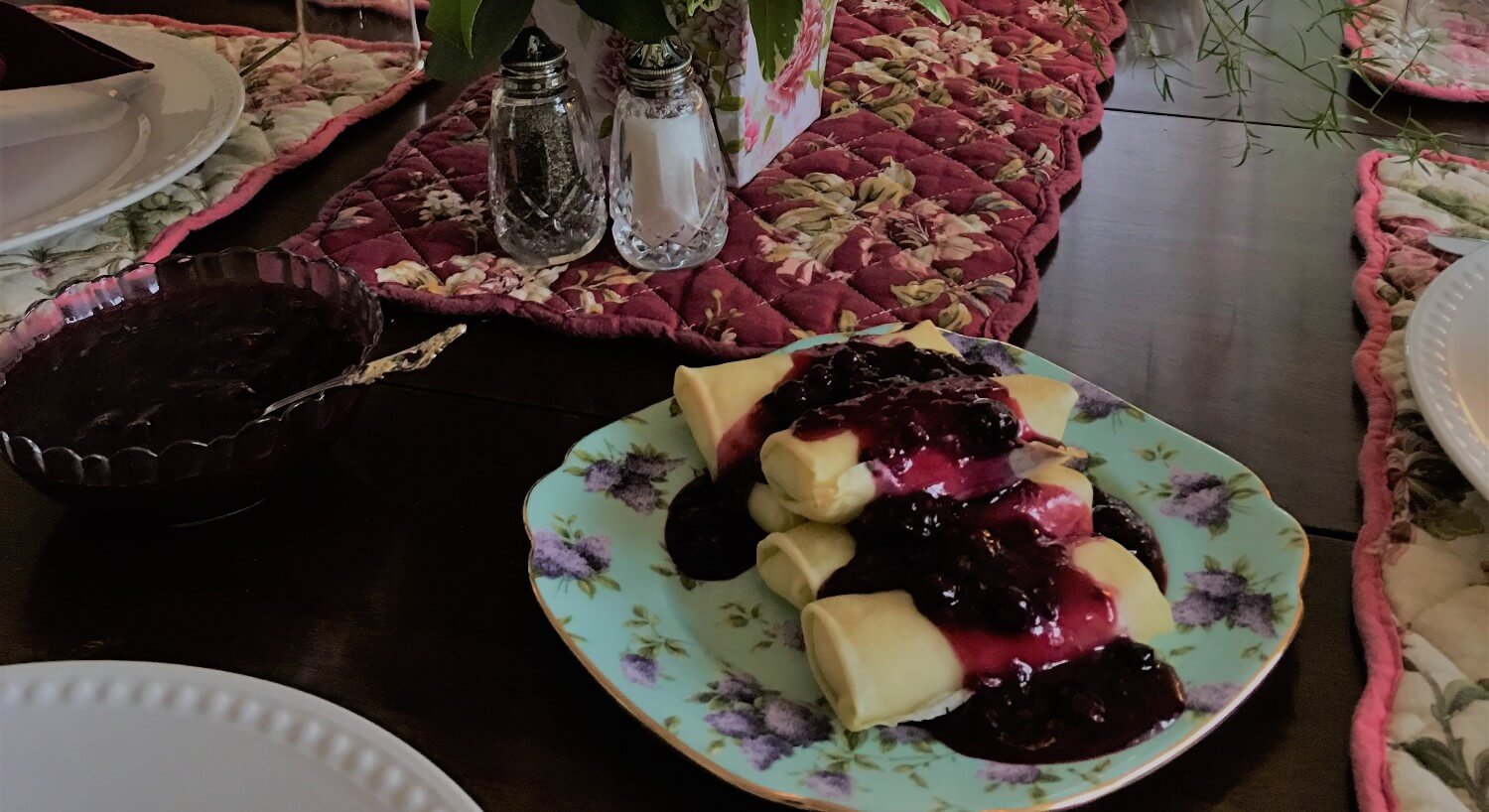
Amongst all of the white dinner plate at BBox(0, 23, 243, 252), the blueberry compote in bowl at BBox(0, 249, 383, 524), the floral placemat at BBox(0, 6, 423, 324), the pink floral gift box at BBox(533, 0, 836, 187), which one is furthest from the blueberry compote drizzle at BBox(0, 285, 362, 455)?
the pink floral gift box at BBox(533, 0, 836, 187)

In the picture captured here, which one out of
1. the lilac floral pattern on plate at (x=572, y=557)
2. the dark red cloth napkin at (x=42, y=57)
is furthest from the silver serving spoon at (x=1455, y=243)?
the dark red cloth napkin at (x=42, y=57)

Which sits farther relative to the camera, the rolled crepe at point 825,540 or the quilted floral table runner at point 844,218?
the quilted floral table runner at point 844,218

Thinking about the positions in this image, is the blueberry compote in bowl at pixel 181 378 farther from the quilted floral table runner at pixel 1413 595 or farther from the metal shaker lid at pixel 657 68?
the quilted floral table runner at pixel 1413 595

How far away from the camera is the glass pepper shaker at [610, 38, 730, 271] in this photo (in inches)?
35.5

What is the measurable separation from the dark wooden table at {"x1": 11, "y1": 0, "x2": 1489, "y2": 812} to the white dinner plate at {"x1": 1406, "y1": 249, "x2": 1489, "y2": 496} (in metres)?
0.07

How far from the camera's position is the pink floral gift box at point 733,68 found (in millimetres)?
983

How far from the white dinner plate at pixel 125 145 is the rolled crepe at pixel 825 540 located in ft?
2.27

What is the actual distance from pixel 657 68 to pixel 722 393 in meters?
0.31

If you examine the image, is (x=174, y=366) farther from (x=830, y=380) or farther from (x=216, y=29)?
(x=216, y=29)

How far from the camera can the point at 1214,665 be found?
1.91 ft

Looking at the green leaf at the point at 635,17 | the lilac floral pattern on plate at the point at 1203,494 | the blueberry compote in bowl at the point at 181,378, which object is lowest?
the lilac floral pattern on plate at the point at 1203,494

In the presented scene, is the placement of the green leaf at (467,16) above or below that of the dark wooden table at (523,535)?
above

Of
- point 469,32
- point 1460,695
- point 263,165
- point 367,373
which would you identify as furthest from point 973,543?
point 263,165

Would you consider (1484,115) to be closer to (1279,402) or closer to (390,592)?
(1279,402)
